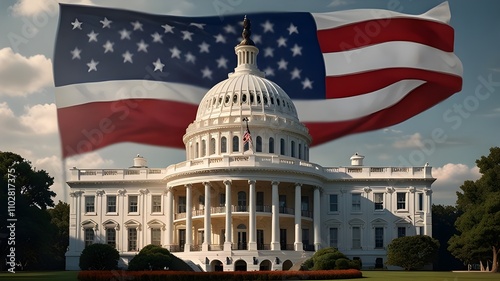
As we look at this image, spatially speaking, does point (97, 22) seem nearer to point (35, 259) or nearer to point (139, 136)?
point (139, 136)

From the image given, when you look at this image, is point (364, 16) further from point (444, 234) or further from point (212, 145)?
point (444, 234)

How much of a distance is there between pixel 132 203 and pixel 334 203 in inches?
940

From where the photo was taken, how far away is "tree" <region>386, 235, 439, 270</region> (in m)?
79.1

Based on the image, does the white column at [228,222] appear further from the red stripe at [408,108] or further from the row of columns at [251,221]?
the red stripe at [408,108]

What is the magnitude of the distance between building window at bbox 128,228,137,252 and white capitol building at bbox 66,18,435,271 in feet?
0.38

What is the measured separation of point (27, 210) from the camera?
258 ft

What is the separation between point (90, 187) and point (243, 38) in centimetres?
2565

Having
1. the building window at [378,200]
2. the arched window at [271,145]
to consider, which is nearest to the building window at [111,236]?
the arched window at [271,145]

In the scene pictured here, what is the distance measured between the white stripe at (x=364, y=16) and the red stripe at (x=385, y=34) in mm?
265

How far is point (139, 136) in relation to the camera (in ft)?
185

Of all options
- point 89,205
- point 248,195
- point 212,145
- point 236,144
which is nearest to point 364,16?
point 248,195

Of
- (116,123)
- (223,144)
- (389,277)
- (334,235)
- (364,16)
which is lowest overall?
(389,277)

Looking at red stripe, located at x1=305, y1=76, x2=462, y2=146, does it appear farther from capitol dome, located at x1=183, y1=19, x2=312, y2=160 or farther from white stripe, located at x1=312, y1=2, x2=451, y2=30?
capitol dome, located at x1=183, y1=19, x2=312, y2=160

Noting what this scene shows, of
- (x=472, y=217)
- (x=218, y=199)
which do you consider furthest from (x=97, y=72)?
(x=472, y=217)
